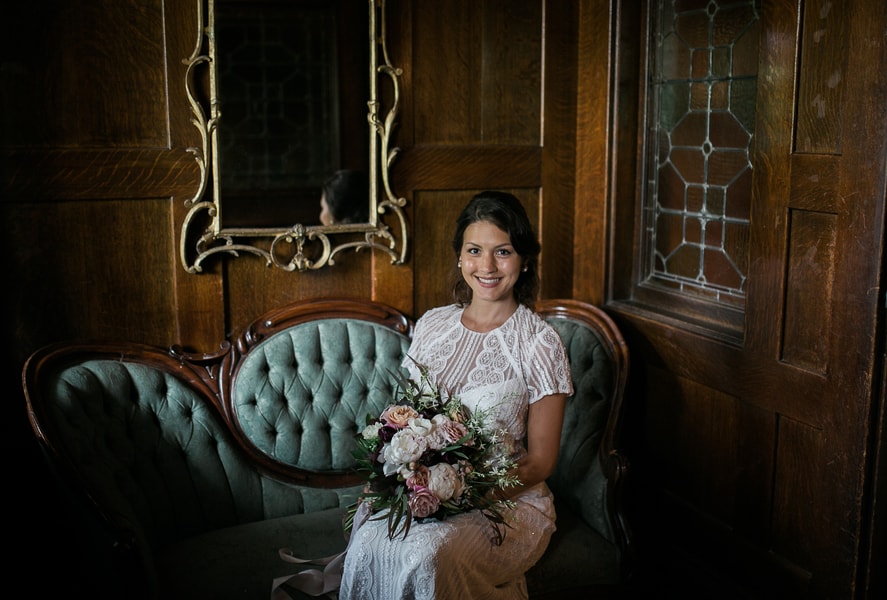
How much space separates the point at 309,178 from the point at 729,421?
1.72 m

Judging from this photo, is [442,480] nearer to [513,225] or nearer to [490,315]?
[490,315]

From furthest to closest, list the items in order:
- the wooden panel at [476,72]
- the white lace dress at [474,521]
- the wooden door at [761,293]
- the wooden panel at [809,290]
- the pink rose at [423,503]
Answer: the wooden panel at [476,72], the wooden panel at [809,290], the wooden door at [761,293], the white lace dress at [474,521], the pink rose at [423,503]

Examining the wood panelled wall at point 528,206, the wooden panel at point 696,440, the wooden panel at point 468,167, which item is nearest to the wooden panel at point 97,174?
the wood panelled wall at point 528,206

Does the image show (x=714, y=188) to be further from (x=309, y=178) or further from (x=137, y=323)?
(x=137, y=323)

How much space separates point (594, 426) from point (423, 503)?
3.64 ft

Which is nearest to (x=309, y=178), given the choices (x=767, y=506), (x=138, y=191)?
(x=138, y=191)

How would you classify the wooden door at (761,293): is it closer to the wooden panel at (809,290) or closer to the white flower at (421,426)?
the wooden panel at (809,290)

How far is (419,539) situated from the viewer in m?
2.40

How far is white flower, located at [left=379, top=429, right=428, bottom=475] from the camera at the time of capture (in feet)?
7.54

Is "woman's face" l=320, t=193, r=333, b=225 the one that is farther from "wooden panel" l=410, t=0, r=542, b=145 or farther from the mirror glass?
"wooden panel" l=410, t=0, r=542, b=145

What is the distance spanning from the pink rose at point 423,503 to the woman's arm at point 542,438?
395 mm

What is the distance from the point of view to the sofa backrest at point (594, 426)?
3012mm

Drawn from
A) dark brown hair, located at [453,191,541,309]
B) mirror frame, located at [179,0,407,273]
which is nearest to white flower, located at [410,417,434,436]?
dark brown hair, located at [453,191,541,309]

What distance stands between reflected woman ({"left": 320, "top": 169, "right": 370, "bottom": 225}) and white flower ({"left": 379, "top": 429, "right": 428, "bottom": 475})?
3.99 ft
